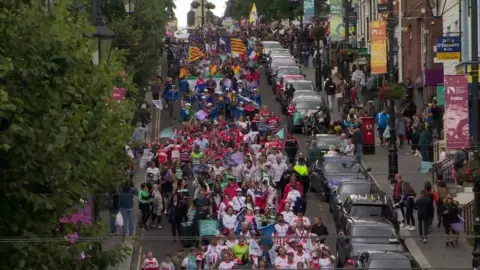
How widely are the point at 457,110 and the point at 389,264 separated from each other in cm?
682

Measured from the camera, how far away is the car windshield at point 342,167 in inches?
1610

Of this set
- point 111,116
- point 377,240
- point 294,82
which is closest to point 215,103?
point 294,82

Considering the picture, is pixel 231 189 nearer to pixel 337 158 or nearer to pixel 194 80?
pixel 337 158

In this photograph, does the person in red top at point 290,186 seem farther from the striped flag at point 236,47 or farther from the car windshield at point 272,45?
the car windshield at point 272,45

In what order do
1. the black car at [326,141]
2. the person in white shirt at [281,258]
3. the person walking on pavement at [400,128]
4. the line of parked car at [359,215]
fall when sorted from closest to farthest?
the person in white shirt at [281,258] < the line of parked car at [359,215] < the black car at [326,141] < the person walking on pavement at [400,128]

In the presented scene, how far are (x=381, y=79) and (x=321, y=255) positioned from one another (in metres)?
31.5

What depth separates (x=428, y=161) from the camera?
43219mm

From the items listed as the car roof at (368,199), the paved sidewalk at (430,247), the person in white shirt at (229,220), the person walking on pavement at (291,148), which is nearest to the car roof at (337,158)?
the paved sidewalk at (430,247)

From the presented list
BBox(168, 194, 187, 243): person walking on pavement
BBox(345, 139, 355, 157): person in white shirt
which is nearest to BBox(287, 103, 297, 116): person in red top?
BBox(345, 139, 355, 157): person in white shirt

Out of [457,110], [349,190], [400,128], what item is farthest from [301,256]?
[400,128]

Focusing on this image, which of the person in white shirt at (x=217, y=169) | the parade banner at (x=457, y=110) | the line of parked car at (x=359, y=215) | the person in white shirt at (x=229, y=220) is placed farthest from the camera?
the person in white shirt at (x=217, y=169)

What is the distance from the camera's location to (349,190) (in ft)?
123

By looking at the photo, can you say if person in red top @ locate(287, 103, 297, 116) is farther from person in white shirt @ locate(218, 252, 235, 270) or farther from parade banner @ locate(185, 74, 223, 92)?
person in white shirt @ locate(218, 252, 235, 270)

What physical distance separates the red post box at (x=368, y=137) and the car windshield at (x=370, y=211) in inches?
532
